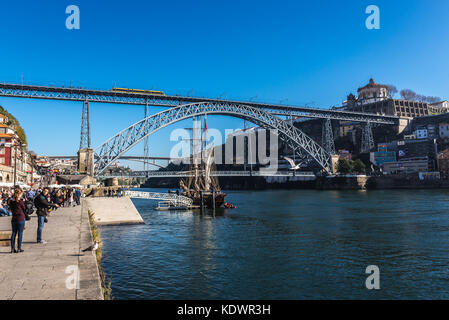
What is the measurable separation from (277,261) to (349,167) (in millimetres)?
68028

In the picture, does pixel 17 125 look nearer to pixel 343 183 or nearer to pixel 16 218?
pixel 16 218

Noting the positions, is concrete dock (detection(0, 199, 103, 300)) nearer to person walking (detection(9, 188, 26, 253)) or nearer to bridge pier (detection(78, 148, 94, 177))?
person walking (detection(9, 188, 26, 253))

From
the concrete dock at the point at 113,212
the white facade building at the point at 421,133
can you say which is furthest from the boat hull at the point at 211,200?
the white facade building at the point at 421,133

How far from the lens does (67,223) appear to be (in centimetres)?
1258

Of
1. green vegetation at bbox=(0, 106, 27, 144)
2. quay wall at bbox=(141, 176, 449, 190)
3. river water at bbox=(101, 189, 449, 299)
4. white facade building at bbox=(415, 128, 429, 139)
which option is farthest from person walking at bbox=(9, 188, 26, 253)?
white facade building at bbox=(415, 128, 429, 139)

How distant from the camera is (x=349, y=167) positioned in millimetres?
74062

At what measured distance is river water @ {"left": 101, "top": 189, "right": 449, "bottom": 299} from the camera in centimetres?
817

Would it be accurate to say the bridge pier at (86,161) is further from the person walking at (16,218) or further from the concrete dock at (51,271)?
the person walking at (16,218)

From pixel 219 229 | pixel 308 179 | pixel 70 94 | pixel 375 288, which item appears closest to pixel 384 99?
pixel 308 179

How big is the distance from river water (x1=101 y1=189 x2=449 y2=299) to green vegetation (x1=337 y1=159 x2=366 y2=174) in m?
56.9

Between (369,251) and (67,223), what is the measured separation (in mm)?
11443

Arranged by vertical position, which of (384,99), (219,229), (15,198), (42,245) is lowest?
(219,229)
